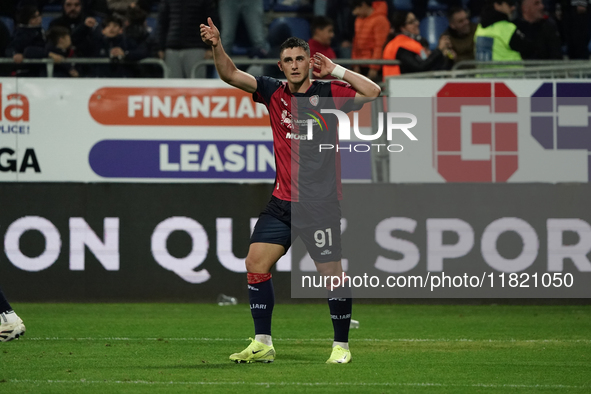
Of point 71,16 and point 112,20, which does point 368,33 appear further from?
point 71,16

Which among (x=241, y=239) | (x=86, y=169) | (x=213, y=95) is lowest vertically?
(x=241, y=239)

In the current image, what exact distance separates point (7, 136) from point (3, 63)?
4.18ft

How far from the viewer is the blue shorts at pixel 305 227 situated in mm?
6973

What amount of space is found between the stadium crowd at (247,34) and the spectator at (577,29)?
1cm

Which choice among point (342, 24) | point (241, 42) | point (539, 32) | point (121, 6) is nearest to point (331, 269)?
point (539, 32)

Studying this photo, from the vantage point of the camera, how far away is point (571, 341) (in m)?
8.43

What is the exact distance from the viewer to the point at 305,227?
7.07m

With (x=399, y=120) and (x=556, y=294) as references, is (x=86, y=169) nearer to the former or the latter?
(x=399, y=120)

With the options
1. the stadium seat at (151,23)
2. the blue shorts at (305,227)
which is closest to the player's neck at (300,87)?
the blue shorts at (305,227)

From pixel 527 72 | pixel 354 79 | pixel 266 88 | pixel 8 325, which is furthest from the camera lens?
pixel 527 72

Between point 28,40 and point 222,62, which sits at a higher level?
point 28,40

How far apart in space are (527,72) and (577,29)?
2967mm

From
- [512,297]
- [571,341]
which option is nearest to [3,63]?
[512,297]

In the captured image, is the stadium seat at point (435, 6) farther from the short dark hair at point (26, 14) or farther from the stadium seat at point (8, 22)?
the stadium seat at point (8, 22)
